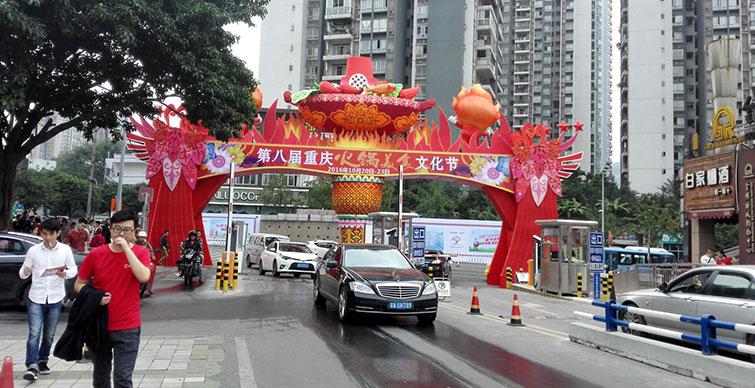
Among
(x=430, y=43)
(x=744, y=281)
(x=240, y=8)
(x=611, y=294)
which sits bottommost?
(x=611, y=294)

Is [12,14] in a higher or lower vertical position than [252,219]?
higher

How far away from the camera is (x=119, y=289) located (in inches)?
166

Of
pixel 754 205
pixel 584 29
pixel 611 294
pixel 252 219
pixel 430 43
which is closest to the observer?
pixel 611 294

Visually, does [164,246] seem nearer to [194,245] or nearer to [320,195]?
[194,245]

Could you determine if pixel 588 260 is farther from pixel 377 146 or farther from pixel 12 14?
pixel 12 14

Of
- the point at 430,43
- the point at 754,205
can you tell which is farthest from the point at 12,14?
the point at 430,43

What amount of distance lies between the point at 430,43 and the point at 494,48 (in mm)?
10409

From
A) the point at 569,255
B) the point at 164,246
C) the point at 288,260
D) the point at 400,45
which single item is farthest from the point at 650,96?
the point at 164,246

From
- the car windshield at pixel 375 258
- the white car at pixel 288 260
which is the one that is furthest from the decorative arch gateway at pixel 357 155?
the car windshield at pixel 375 258

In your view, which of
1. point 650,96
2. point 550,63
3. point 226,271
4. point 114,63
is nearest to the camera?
point 114,63

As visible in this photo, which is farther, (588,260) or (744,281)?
(588,260)

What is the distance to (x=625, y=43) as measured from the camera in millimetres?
73125

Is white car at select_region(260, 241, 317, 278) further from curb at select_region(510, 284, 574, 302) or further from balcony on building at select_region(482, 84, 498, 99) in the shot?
balcony on building at select_region(482, 84, 498, 99)

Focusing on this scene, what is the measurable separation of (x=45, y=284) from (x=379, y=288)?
17.5ft
